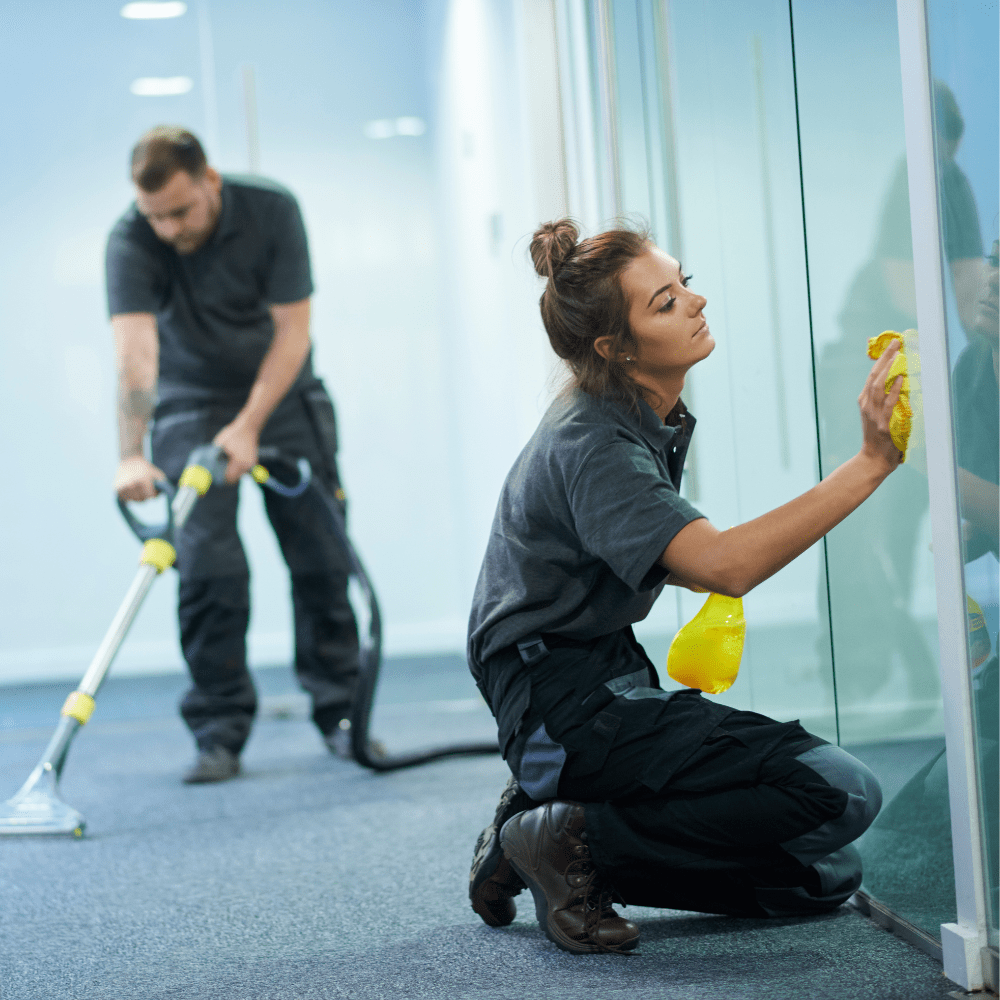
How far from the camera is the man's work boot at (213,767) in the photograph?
2525 millimetres

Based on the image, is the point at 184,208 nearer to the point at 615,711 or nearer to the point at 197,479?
the point at 197,479

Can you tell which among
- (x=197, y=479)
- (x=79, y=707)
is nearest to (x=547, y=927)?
(x=79, y=707)

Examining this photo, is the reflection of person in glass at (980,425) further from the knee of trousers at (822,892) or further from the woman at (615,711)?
the knee of trousers at (822,892)

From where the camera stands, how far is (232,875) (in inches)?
70.8

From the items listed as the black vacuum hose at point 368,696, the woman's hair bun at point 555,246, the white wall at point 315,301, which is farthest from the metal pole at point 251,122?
the woman's hair bun at point 555,246

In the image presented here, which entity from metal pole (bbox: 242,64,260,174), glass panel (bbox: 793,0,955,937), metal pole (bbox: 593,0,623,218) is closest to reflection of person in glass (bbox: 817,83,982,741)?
glass panel (bbox: 793,0,955,937)

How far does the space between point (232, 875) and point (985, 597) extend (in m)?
1.21

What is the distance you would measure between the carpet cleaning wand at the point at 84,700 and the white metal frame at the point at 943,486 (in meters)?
1.51

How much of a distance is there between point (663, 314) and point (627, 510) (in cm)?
24

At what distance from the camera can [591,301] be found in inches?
52.0

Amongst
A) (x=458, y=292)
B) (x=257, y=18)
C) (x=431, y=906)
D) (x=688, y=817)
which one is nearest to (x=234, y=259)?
(x=458, y=292)

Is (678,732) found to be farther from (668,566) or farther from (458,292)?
(458,292)

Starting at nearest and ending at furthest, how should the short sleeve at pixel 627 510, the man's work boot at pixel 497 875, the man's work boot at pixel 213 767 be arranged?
the short sleeve at pixel 627 510, the man's work boot at pixel 497 875, the man's work boot at pixel 213 767

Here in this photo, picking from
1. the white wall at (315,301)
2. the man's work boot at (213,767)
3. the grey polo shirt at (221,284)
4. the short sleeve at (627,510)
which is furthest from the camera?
the white wall at (315,301)
